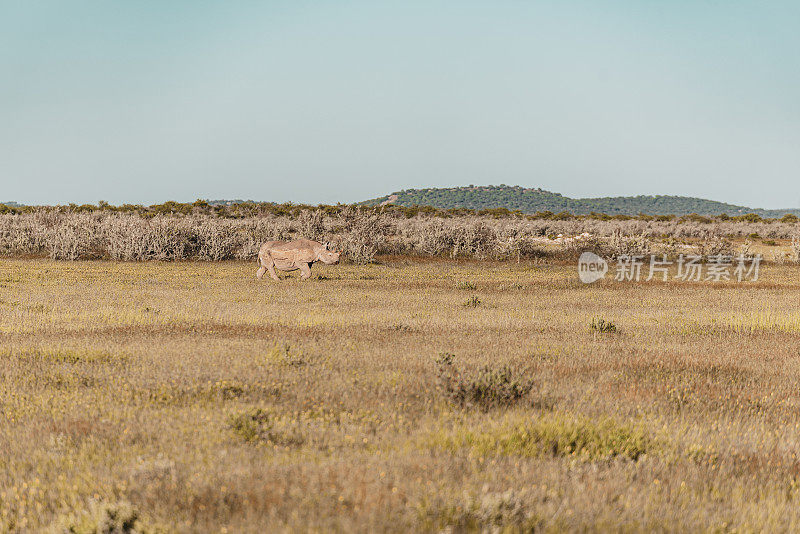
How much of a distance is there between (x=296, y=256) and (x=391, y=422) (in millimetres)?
16729

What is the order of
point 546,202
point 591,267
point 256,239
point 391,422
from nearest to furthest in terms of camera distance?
point 391,422 → point 591,267 → point 256,239 → point 546,202

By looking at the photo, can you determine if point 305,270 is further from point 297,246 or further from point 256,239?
point 256,239

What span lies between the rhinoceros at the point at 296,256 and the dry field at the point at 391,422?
830 cm

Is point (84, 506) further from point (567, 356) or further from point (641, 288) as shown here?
point (641, 288)

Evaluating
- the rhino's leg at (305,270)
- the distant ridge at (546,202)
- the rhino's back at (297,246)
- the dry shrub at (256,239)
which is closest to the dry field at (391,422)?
the rhino's leg at (305,270)

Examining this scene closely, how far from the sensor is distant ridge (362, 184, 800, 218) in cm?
17700

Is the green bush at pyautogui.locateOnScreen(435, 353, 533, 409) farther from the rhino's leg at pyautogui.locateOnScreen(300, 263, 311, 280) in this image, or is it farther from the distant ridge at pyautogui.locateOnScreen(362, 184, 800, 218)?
the distant ridge at pyautogui.locateOnScreen(362, 184, 800, 218)

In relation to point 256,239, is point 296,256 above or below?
below

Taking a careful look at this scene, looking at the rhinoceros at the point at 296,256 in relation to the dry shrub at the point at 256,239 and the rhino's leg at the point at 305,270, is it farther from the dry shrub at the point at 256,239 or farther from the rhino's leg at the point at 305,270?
the dry shrub at the point at 256,239

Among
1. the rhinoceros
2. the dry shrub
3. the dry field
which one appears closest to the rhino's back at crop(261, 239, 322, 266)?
the rhinoceros

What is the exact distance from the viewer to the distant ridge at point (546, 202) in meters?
177

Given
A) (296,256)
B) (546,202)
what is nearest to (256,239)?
(296,256)

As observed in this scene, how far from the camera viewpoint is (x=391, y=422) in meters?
6.04

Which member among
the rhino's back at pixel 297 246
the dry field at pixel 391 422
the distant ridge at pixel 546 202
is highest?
the distant ridge at pixel 546 202
